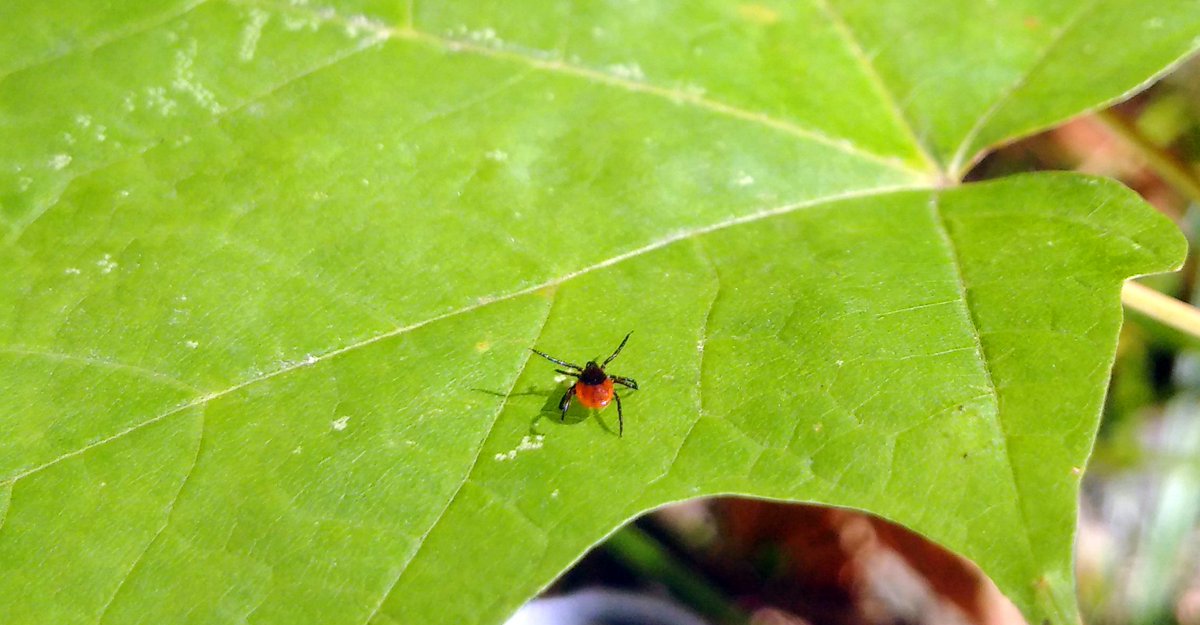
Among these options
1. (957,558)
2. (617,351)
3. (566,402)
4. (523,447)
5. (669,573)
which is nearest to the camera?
(523,447)

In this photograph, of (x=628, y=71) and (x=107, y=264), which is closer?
(x=107, y=264)

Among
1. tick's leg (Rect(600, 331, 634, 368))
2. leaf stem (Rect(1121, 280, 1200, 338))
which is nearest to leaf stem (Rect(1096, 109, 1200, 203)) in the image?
leaf stem (Rect(1121, 280, 1200, 338))

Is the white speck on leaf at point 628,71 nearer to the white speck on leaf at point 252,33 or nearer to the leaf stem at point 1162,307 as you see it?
the white speck on leaf at point 252,33

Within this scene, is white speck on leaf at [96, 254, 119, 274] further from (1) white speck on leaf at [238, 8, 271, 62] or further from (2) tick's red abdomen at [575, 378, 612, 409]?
(2) tick's red abdomen at [575, 378, 612, 409]

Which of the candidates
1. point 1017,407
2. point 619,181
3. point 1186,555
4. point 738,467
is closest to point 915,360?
point 1017,407

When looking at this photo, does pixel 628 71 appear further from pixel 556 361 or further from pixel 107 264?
pixel 107 264

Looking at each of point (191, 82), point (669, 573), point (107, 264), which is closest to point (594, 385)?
point (107, 264)
